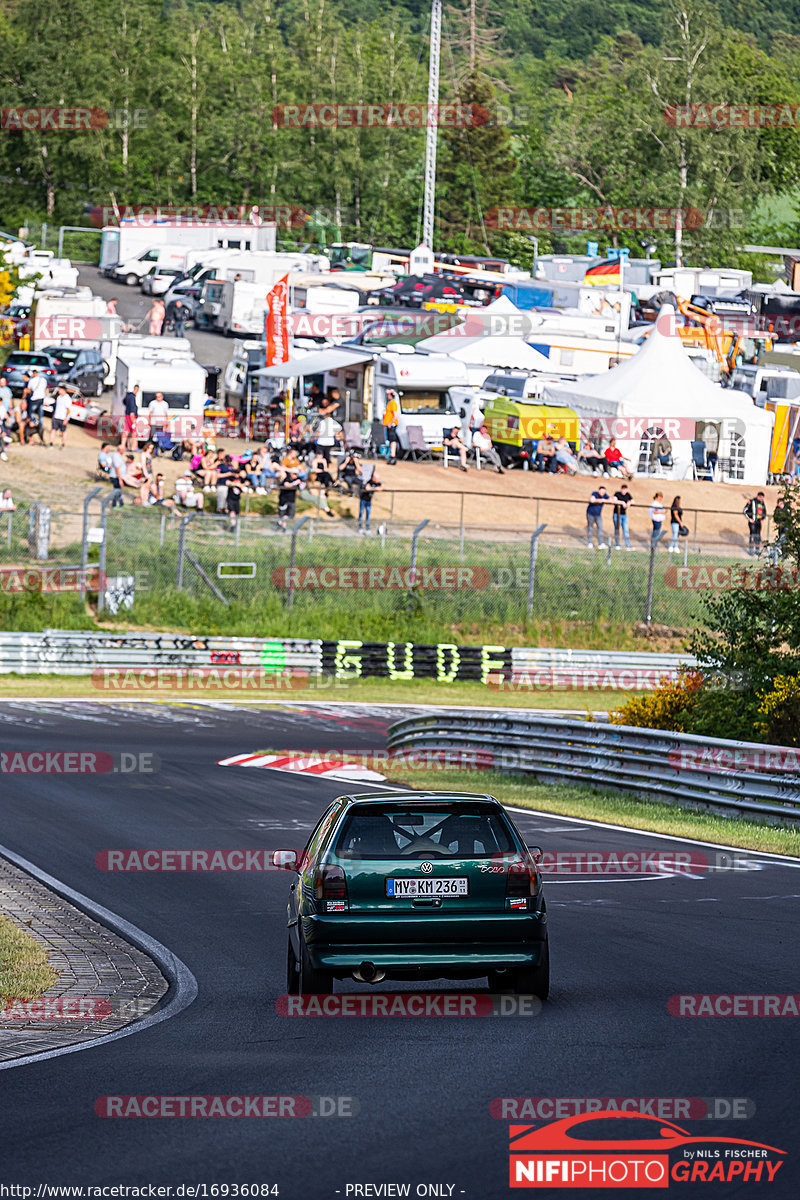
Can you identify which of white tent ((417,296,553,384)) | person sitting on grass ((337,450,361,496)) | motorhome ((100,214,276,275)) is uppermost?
motorhome ((100,214,276,275))

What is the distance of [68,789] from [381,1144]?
14.6m

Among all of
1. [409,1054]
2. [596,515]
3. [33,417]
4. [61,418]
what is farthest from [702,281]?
[409,1054]

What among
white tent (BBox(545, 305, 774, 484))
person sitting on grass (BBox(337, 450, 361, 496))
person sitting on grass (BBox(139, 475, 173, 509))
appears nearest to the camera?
person sitting on grass (BBox(139, 475, 173, 509))

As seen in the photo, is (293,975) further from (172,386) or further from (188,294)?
(188,294)

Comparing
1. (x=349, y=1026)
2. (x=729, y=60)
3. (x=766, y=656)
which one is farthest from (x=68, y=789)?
(x=729, y=60)

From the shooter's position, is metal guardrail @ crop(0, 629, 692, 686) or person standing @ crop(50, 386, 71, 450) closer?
metal guardrail @ crop(0, 629, 692, 686)

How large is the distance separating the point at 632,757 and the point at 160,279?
65.5 m

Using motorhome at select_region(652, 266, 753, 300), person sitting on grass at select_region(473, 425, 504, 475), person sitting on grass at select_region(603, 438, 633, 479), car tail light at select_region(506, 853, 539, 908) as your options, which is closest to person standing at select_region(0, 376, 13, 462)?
person sitting on grass at select_region(473, 425, 504, 475)

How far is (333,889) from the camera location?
8414 mm

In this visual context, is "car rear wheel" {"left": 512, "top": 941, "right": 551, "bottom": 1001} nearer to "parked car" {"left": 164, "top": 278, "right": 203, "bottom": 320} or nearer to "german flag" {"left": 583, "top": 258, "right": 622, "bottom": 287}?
"parked car" {"left": 164, "top": 278, "right": 203, "bottom": 320}

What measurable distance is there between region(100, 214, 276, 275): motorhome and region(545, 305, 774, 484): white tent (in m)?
39.1

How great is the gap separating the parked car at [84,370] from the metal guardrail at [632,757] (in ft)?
104

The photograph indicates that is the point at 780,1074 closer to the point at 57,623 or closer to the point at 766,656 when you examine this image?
the point at 766,656

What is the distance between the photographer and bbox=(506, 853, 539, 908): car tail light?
332 inches
